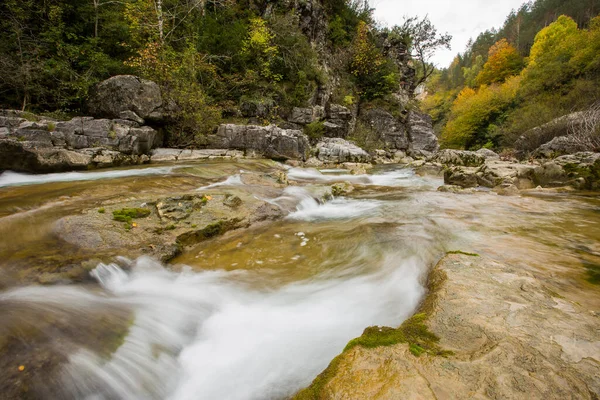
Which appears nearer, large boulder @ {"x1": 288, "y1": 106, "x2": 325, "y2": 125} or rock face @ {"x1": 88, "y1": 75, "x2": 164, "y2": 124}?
rock face @ {"x1": 88, "y1": 75, "x2": 164, "y2": 124}

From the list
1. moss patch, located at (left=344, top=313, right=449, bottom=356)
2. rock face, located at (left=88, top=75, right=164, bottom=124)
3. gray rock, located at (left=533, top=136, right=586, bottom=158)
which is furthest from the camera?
gray rock, located at (left=533, top=136, right=586, bottom=158)

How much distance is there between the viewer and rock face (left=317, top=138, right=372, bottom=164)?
578 inches

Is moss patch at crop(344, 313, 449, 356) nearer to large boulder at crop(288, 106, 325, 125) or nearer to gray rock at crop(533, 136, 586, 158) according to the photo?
large boulder at crop(288, 106, 325, 125)

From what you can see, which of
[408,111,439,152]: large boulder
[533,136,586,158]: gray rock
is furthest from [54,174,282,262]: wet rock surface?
[408,111,439,152]: large boulder

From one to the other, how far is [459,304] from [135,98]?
11589 millimetres

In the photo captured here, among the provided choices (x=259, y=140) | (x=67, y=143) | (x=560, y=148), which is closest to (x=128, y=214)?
(x=67, y=143)

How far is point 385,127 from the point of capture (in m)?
23.7

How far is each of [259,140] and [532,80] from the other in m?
29.8

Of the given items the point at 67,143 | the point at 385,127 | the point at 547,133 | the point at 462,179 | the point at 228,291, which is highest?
the point at 547,133

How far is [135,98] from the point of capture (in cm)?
955

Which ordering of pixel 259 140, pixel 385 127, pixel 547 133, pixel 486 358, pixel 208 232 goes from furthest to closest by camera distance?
pixel 385 127 < pixel 547 133 < pixel 259 140 < pixel 208 232 < pixel 486 358

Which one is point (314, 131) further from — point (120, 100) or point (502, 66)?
point (502, 66)

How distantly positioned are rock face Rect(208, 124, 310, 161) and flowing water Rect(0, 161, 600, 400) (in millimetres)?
7280

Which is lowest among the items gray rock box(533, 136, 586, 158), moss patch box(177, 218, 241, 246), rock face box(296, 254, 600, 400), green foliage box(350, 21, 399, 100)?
moss patch box(177, 218, 241, 246)
